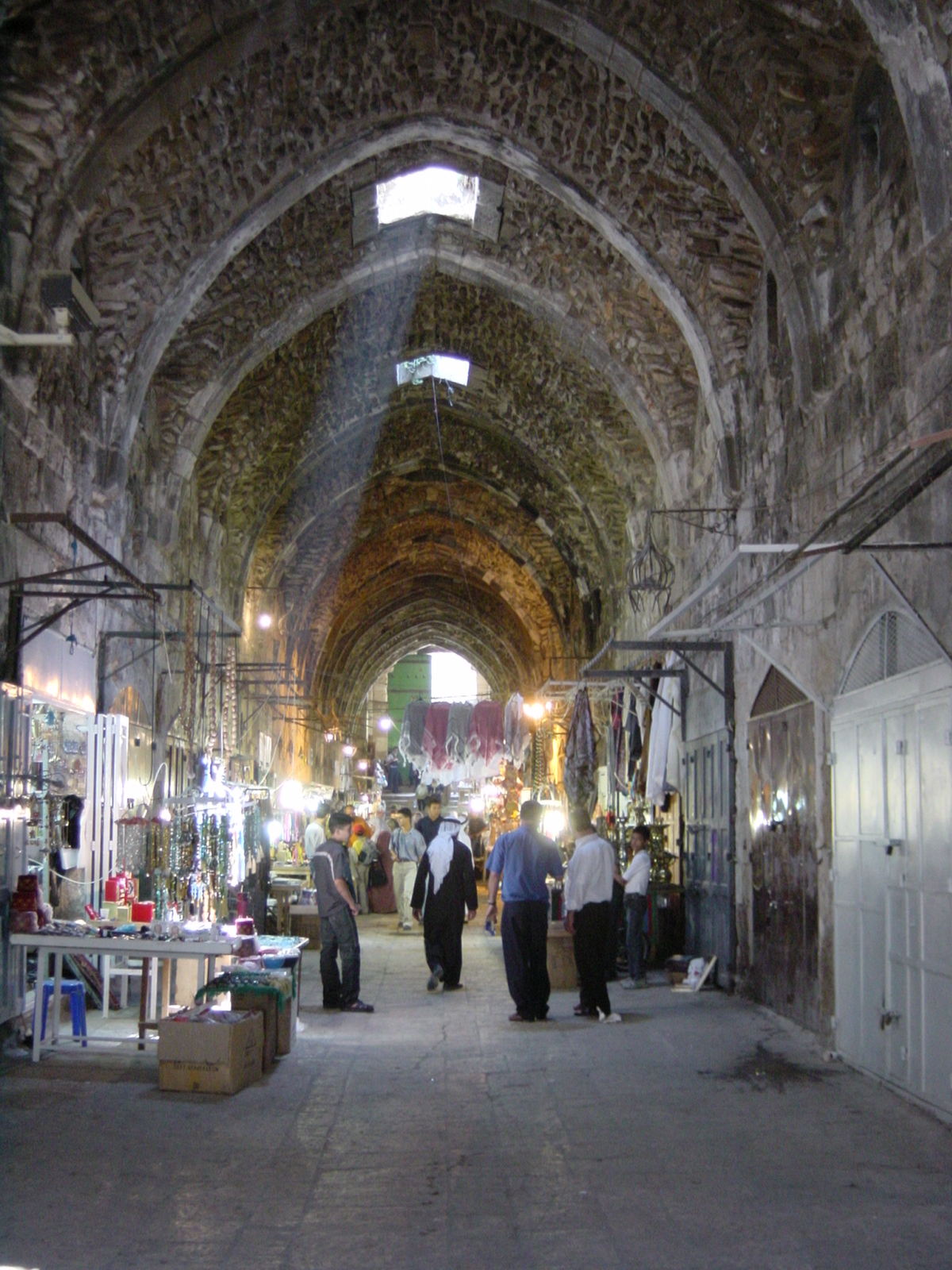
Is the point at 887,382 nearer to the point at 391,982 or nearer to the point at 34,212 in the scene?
the point at 34,212

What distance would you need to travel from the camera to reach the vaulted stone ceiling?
8203 mm

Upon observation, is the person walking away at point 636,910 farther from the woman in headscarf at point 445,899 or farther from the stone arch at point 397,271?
the stone arch at point 397,271

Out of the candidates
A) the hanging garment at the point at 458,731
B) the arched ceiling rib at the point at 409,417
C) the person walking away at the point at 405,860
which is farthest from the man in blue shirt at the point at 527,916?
the hanging garment at the point at 458,731

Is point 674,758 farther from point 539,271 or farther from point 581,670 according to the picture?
point 539,271

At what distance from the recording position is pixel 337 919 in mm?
8852

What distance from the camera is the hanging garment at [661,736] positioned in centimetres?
1270

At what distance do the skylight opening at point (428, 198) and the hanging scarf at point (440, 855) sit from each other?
251 inches

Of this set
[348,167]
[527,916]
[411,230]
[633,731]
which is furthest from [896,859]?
[411,230]

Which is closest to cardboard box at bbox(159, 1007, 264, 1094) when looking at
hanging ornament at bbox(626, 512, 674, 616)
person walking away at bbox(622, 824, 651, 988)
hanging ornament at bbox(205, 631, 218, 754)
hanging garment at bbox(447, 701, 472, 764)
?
person walking away at bbox(622, 824, 651, 988)

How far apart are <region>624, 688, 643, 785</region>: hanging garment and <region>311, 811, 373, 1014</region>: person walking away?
6120 mm

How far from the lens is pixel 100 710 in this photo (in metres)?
10.2

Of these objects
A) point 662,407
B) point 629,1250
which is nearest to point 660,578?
point 662,407

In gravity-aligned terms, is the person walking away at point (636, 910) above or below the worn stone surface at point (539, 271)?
below

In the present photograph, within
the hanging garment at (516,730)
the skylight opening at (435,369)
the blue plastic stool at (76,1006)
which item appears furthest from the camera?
the hanging garment at (516,730)
